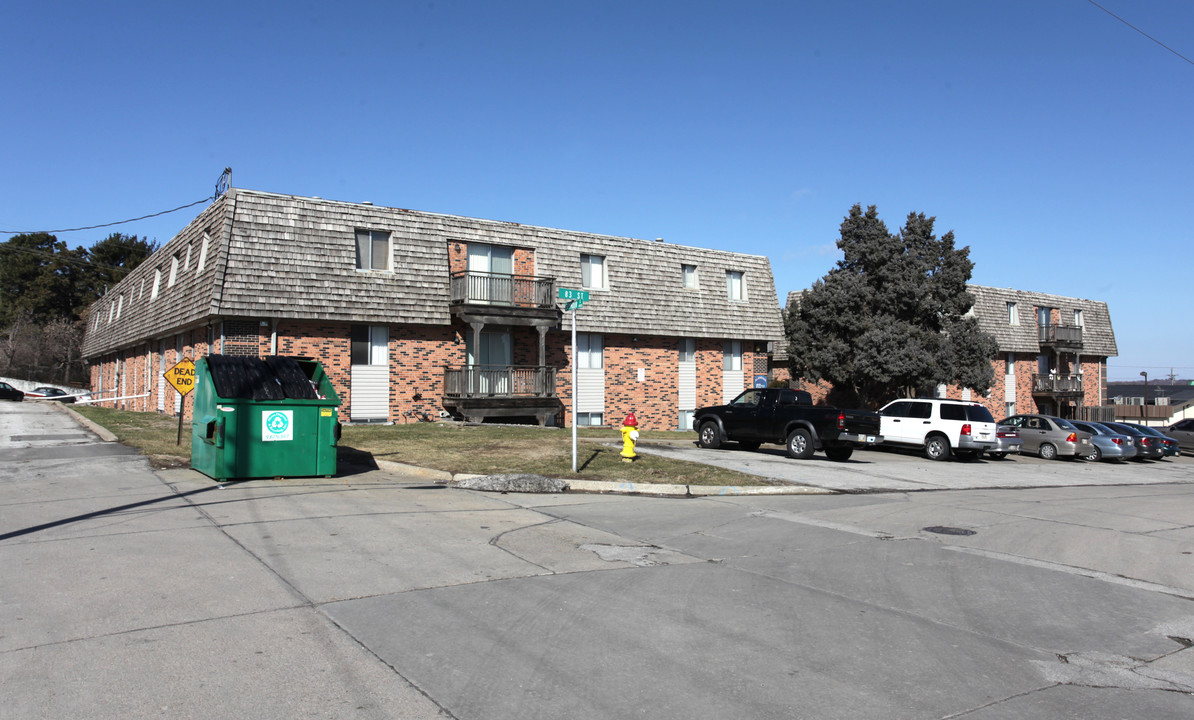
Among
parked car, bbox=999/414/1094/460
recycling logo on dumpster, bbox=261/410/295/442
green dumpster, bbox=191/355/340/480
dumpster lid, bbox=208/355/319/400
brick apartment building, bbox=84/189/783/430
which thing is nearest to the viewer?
green dumpster, bbox=191/355/340/480

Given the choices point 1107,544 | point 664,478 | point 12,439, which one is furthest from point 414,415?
point 1107,544

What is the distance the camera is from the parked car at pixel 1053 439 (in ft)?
90.4

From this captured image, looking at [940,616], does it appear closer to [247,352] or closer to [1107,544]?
[1107,544]

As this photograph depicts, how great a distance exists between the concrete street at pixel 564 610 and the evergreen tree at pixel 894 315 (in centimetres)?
2095

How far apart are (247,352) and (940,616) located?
66.2 ft

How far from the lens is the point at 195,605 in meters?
5.92

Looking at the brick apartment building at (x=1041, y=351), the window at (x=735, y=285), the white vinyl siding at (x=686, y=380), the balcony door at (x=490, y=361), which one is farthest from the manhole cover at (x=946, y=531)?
the brick apartment building at (x=1041, y=351)

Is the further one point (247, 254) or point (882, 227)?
point (882, 227)

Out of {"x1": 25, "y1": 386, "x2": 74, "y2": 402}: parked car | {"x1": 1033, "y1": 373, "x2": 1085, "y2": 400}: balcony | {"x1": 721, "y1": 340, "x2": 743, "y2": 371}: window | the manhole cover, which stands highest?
A: {"x1": 721, "y1": 340, "x2": 743, "y2": 371}: window

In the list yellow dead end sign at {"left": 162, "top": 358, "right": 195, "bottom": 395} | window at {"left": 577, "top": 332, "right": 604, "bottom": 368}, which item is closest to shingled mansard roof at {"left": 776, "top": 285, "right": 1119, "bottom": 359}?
window at {"left": 577, "top": 332, "right": 604, "bottom": 368}

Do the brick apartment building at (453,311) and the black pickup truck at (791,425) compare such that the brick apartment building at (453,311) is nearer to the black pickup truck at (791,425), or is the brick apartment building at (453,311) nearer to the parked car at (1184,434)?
the black pickup truck at (791,425)

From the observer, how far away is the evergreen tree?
106 ft

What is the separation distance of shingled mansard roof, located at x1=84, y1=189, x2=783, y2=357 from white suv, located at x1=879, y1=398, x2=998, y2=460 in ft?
27.2

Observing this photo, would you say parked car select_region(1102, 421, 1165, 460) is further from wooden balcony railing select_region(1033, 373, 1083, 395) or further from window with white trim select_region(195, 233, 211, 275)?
window with white trim select_region(195, 233, 211, 275)
